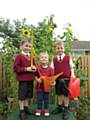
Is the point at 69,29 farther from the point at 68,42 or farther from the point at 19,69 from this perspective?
the point at 19,69

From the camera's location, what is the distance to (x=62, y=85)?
737 cm

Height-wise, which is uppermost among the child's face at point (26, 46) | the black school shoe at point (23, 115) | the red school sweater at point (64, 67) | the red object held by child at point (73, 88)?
the child's face at point (26, 46)

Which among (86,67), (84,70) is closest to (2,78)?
(84,70)

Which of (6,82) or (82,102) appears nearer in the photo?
(82,102)

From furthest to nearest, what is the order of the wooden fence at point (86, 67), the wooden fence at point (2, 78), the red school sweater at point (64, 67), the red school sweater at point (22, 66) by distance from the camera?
1. the wooden fence at point (86, 67)
2. the wooden fence at point (2, 78)
3. the red school sweater at point (64, 67)
4. the red school sweater at point (22, 66)

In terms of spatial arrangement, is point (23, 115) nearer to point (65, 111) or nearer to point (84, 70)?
point (65, 111)

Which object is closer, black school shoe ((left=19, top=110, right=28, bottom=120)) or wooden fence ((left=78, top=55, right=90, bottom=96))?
black school shoe ((left=19, top=110, right=28, bottom=120))

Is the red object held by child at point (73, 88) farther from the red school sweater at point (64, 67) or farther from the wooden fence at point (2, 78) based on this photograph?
the wooden fence at point (2, 78)

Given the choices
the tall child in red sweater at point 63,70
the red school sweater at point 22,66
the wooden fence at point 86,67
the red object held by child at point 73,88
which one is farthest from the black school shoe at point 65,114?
the wooden fence at point 86,67

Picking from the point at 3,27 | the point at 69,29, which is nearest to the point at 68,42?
the point at 69,29

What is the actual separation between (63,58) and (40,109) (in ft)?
3.53

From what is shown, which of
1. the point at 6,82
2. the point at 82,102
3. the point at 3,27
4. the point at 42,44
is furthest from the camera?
the point at 3,27

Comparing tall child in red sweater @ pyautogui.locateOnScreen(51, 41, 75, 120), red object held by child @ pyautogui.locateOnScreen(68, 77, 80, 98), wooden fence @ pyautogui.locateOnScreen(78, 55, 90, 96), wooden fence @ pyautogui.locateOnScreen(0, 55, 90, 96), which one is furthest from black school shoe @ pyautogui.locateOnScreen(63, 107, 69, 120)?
wooden fence @ pyautogui.locateOnScreen(78, 55, 90, 96)

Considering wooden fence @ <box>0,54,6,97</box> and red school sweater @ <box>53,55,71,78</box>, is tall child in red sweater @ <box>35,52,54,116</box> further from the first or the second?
wooden fence @ <box>0,54,6,97</box>
